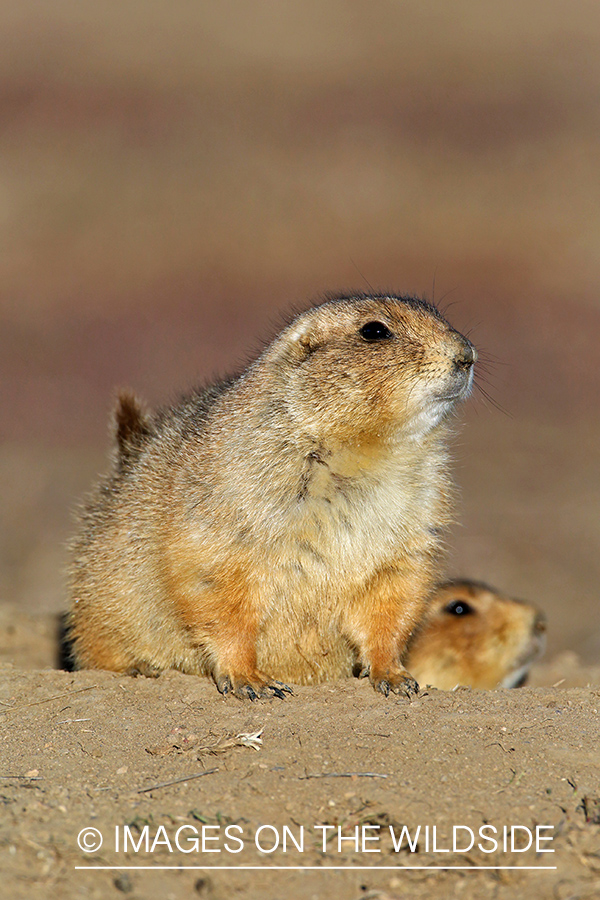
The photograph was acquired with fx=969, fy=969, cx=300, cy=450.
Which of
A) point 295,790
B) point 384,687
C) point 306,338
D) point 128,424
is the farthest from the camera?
point 128,424

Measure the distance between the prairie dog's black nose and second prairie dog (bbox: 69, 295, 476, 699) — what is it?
0.01 m

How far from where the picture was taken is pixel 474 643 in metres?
7.37

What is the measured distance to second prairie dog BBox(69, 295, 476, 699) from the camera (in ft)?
16.7

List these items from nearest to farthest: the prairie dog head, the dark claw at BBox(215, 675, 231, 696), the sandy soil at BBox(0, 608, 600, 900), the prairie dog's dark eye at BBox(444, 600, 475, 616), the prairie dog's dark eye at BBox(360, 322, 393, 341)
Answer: the sandy soil at BBox(0, 608, 600, 900) < the prairie dog head < the dark claw at BBox(215, 675, 231, 696) < the prairie dog's dark eye at BBox(360, 322, 393, 341) < the prairie dog's dark eye at BBox(444, 600, 475, 616)

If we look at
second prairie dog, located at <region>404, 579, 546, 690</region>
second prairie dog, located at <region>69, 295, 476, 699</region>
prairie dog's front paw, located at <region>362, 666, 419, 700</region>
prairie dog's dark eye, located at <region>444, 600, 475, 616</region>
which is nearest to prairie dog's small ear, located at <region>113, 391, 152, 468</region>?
second prairie dog, located at <region>69, 295, 476, 699</region>

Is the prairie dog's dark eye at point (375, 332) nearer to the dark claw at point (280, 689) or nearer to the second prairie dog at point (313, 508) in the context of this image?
the second prairie dog at point (313, 508)

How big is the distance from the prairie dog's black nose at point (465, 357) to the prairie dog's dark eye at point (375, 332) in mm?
382

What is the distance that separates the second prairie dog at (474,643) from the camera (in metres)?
7.33

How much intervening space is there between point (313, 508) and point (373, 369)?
0.79m

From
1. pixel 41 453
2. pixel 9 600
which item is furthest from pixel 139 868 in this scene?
pixel 41 453

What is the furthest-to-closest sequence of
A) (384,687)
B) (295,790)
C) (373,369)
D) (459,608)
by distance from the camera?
→ (459,608) < (384,687) < (373,369) < (295,790)

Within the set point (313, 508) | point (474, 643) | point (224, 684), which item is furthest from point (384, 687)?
point (474, 643)

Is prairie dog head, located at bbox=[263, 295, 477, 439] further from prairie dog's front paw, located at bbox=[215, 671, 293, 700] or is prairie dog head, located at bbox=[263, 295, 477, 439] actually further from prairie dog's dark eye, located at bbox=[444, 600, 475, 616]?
prairie dog's dark eye, located at bbox=[444, 600, 475, 616]

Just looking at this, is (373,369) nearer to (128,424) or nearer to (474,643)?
(128,424)
